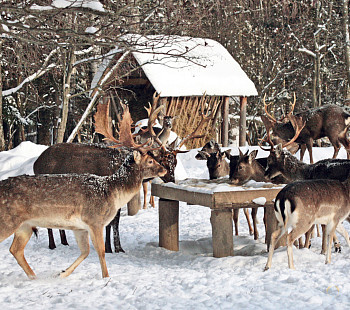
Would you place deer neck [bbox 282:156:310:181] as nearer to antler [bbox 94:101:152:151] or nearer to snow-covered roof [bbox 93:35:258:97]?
antler [bbox 94:101:152:151]

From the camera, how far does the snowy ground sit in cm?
465

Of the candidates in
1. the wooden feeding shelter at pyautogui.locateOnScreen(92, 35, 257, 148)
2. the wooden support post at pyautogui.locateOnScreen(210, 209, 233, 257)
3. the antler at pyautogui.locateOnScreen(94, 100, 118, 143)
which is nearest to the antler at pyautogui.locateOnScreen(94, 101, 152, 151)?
the antler at pyautogui.locateOnScreen(94, 100, 118, 143)

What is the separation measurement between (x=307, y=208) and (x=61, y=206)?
8.03ft

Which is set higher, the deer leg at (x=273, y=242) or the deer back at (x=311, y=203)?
the deer back at (x=311, y=203)

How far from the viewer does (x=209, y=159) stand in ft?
29.9

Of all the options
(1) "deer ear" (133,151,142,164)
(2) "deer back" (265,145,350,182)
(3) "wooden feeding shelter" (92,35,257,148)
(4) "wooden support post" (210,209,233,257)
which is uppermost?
(3) "wooden feeding shelter" (92,35,257,148)

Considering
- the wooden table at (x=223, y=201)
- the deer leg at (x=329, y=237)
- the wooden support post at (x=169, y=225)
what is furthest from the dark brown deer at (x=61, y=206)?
the deer leg at (x=329, y=237)

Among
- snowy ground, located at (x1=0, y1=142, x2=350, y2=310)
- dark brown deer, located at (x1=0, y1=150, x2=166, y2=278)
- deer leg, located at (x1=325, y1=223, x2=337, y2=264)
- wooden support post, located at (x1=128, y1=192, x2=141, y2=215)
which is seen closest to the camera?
snowy ground, located at (x1=0, y1=142, x2=350, y2=310)

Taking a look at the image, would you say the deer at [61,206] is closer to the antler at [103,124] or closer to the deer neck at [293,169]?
the antler at [103,124]

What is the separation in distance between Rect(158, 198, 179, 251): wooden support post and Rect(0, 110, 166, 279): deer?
4.39 ft

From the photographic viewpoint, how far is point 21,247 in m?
5.88

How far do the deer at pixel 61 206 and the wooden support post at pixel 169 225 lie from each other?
134 cm

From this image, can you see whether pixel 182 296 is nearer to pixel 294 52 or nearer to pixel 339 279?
pixel 339 279

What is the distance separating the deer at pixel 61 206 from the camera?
554cm
